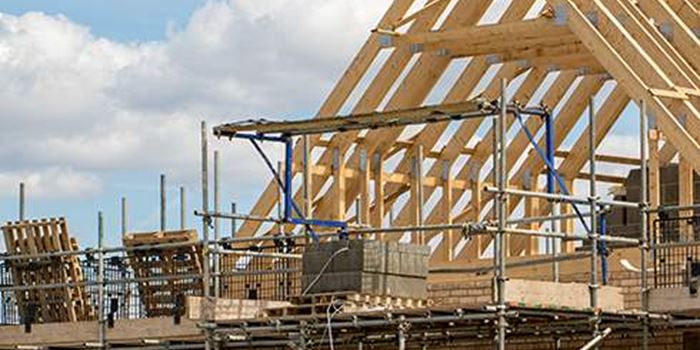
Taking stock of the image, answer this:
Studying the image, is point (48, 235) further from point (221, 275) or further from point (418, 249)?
point (418, 249)

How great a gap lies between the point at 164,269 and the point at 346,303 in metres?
4.54

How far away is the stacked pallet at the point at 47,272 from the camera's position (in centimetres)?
2961

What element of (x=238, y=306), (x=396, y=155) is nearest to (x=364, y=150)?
Answer: (x=396, y=155)

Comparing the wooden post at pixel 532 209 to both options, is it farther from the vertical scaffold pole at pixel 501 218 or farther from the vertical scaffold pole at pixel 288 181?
the vertical scaffold pole at pixel 501 218

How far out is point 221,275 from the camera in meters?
26.6

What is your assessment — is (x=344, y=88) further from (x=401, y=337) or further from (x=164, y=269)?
(x=401, y=337)

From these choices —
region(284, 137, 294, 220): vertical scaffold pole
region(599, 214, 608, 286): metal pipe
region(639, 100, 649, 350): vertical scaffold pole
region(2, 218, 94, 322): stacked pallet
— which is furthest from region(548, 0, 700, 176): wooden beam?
region(2, 218, 94, 322): stacked pallet

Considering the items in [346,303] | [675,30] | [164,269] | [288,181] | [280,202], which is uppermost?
[675,30]

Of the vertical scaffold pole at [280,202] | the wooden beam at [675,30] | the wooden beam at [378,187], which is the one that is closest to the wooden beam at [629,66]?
the wooden beam at [675,30]

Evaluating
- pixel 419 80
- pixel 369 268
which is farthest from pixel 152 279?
pixel 419 80

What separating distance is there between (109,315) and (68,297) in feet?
5.33

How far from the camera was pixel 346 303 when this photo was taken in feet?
80.8

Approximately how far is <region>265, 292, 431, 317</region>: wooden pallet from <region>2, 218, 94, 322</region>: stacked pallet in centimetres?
520

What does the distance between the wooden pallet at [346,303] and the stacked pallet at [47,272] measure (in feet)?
17.1
